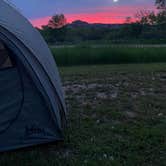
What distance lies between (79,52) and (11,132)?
10.00m

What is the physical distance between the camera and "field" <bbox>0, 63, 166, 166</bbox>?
363 cm

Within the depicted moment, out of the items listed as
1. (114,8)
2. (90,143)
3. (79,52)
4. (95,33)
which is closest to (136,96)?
(90,143)

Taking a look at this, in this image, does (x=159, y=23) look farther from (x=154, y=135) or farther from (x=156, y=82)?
(x=154, y=135)

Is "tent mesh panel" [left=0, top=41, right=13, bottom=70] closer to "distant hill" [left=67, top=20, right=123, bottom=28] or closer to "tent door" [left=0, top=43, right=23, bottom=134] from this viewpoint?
"tent door" [left=0, top=43, right=23, bottom=134]

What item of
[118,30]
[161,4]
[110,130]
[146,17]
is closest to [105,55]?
[161,4]

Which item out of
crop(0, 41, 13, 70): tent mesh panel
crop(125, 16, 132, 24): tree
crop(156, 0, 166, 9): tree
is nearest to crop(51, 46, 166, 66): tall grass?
crop(156, 0, 166, 9): tree

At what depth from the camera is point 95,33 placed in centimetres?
2234

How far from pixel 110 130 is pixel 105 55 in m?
9.63

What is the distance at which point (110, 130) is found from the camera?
4.55 m

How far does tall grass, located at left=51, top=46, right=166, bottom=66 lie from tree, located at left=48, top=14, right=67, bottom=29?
7588mm

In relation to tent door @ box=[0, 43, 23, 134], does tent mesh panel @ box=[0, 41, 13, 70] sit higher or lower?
higher

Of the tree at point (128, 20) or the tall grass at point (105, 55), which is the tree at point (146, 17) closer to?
the tree at point (128, 20)

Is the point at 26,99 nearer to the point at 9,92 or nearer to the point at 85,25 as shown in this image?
the point at 9,92

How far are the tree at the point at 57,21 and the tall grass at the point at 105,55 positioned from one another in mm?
7588
